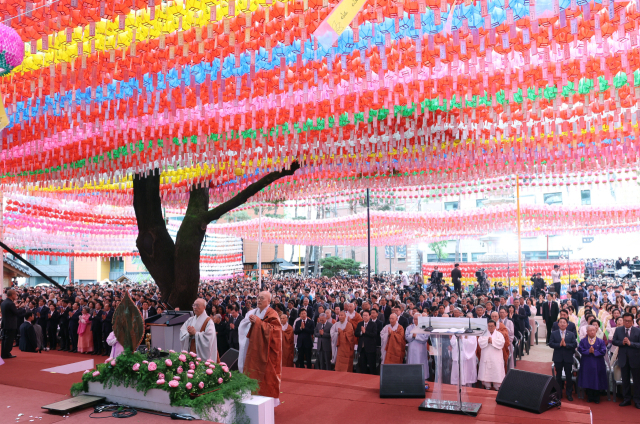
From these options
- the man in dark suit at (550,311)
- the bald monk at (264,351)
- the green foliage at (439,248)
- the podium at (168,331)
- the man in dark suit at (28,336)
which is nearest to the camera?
the bald monk at (264,351)

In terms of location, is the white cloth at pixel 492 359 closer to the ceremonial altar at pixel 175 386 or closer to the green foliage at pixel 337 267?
the ceremonial altar at pixel 175 386

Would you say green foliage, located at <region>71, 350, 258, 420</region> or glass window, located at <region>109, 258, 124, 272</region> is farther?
glass window, located at <region>109, 258, 124, 272</region>

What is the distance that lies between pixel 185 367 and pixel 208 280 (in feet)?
89.2

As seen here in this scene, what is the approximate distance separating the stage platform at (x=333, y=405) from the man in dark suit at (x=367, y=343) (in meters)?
1.24

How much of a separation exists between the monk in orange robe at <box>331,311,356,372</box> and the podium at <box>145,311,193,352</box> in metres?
3.52

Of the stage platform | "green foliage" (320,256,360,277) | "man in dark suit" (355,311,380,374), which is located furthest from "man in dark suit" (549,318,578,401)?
"green foliage" (320,256,360,277)

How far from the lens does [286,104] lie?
780cm

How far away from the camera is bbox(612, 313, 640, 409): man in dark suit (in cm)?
811

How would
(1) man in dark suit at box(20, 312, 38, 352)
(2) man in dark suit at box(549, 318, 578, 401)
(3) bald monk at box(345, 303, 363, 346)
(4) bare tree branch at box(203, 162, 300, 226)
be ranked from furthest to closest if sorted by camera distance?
1. (1) man in dark suit at box(20, 312, 38, 352)
2. (4) bare tree branch at box(203, 162, 300, 226)
3. (3) bald monk at box(345, 303, 363, 346)
4. (2) man in dark suit at box(549, 318, 578, 401)

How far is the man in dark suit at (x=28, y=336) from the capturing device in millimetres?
12336

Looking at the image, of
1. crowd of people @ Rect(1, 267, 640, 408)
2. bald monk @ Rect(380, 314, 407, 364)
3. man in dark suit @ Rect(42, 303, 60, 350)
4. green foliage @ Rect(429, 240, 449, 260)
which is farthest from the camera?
green foliage @ Rect(429, 240, 449, 260)

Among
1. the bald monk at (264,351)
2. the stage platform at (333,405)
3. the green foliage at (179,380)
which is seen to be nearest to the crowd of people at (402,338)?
the bald monk at (264,351)

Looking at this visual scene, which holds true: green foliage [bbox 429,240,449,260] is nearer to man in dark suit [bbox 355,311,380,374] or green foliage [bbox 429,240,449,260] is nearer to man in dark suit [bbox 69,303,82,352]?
man in dark suit [bbox 69,303,82,352]

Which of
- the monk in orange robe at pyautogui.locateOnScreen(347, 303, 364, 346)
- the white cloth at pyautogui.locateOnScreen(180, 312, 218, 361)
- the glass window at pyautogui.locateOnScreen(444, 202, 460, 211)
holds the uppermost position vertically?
the glass window at pyautogui.locateOnScreen(444, 202, 460, 211)
